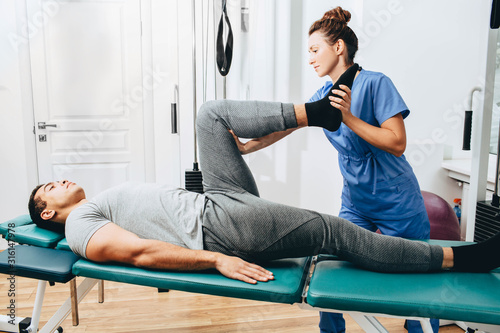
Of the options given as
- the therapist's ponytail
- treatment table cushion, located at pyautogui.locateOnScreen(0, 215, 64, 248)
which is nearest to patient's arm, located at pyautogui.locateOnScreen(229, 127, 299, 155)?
the therapist's ponytail

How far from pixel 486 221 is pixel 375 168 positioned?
1.72 feet

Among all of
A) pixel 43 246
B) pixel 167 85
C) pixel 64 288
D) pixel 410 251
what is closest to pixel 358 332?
pixel 410 251

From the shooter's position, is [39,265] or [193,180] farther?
[193,180]

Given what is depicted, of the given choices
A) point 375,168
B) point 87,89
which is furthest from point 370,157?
point 87,89

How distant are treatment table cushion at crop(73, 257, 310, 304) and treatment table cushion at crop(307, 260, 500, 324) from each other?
0.06 m

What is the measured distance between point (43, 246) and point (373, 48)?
2.12 m

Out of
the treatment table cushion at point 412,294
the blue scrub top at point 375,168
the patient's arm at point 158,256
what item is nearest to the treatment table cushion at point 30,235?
the patient's arm at point 158,256

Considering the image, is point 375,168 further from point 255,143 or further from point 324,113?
point 255,143

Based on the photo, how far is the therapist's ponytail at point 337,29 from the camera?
1628 millimetres

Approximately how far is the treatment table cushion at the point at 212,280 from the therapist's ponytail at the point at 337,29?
2.79 ft

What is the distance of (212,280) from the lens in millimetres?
1271

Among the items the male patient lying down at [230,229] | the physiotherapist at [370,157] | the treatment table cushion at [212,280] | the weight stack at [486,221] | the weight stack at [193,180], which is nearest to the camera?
the treatment table cushion at [212,280]

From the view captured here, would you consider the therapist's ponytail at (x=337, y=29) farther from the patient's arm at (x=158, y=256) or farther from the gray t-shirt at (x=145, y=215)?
the patient's arm at (x=158, y=256)

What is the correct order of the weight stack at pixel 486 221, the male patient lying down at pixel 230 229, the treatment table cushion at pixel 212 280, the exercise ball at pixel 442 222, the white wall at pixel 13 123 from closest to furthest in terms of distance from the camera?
1. the treatment table cushion at pixel 212 280
2. the male patient lying down at pixel 230 229
3. the weight stack at pixel 486 221
4. the exercise ball at pixel 442 222
5. the white wall at pixel 13 123
